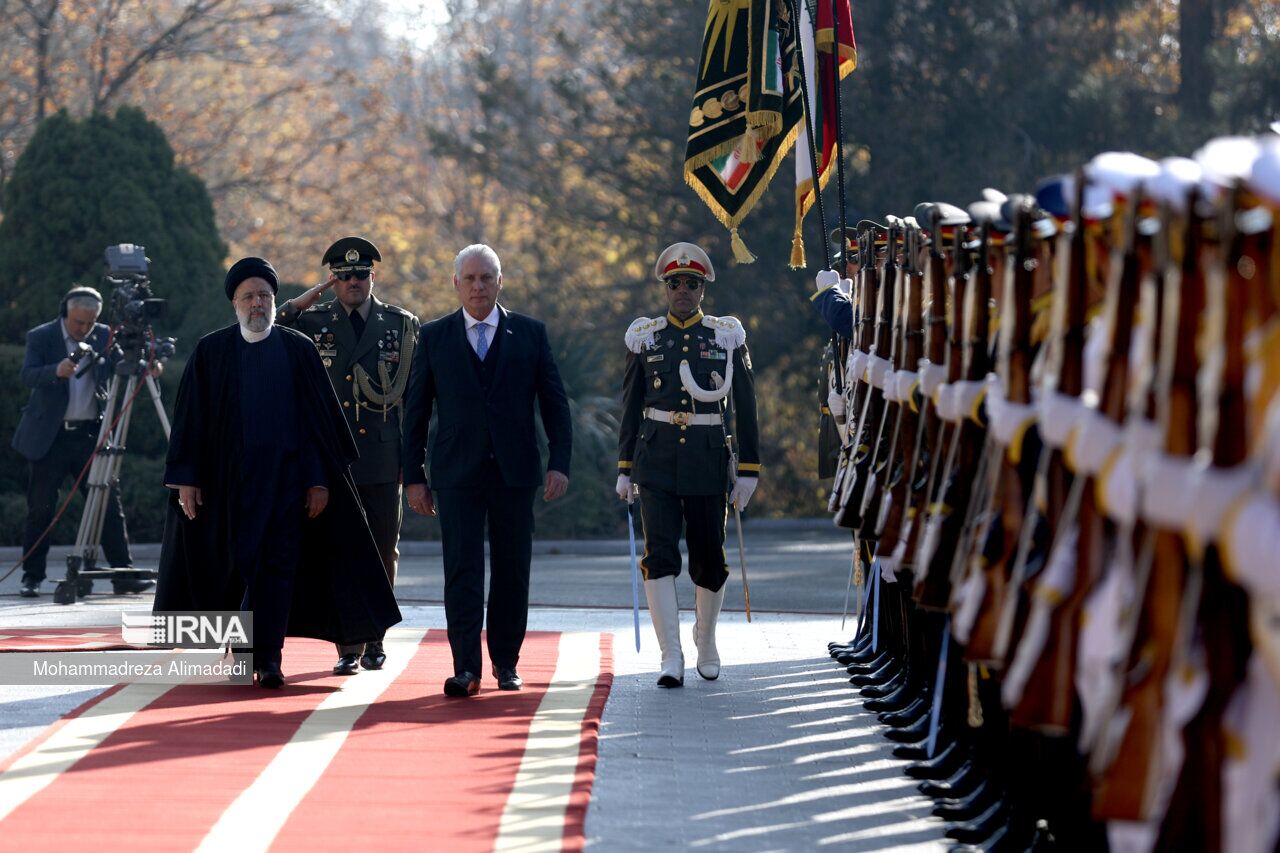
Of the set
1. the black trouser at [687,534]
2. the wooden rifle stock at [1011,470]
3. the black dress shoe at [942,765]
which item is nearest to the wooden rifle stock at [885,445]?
the black dress shoe at [942,765]

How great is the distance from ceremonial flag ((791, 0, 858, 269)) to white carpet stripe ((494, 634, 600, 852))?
2404 mm

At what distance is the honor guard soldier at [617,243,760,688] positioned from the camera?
1080 centimetres

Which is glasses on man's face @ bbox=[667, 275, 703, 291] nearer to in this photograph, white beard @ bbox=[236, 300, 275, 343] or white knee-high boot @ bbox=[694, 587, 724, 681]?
white knee-high boot @ bbox=[694, 587, 724, 681]

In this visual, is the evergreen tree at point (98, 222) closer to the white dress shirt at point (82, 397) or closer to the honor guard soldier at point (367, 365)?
the white dress shirt at point (82, 397)

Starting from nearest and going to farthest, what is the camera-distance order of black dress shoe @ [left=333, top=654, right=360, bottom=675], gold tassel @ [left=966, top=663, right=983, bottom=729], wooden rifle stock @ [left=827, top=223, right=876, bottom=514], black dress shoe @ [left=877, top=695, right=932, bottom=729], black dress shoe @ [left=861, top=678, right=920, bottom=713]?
gold tassel @ [left=966, top=663, right=983, bottom=729] < wooden rifle stock @ [left=827, top=223, right=876, bottom=514] < black dress shoe @ [left=877, top=695, right=932, bottom=729] < black dress shoe @ [left=861, top=678, right=920, bottom=713] < black dress shoe @ [left=333, top=654, right=360, bottom=675]

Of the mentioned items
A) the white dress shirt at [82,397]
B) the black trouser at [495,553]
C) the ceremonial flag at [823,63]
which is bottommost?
the black trouser at [495,553]

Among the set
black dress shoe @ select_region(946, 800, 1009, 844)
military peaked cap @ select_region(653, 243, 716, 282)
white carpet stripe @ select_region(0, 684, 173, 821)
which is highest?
military peaked cap @ select_region(653, 243, 716, 282)

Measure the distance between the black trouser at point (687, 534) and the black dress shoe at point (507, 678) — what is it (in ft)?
2.64

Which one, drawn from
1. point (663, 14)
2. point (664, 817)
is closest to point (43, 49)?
point (663, 14)

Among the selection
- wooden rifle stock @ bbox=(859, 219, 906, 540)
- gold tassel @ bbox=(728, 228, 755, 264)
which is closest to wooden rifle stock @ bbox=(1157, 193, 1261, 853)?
wooden rifle stock @ bbox=(859, 219, 906, 540)

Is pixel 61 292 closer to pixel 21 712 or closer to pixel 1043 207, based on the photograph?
pixel 21 712

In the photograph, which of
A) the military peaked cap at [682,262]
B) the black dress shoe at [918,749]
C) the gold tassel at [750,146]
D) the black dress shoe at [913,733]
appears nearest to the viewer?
the black dress shoe at [918,749]

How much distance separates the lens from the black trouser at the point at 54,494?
1600cm

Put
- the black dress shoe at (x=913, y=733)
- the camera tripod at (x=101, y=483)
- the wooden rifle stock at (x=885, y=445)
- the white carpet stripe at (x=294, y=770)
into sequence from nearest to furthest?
1. the white carpet stripe at (x=294, y=770)
2. the wooden rifle stock at (x=885, y=445)
3. the black dress shoe at (x=913, y=733)
4. the camera tripod at (x=101, y=483)
